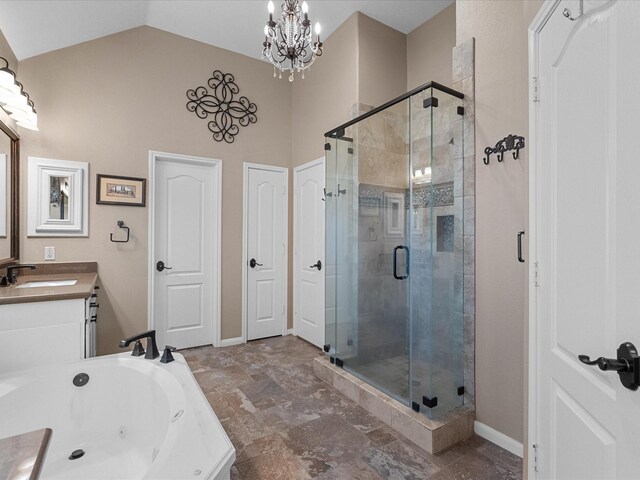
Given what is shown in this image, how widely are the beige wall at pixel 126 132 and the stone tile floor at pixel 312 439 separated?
1.08 m

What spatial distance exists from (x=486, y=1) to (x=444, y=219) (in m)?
1.39

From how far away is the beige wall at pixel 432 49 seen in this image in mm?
3143

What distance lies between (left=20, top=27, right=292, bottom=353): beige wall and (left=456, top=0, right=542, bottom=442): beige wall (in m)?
2.69

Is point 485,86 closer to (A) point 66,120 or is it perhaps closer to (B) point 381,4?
(B) point 381,4

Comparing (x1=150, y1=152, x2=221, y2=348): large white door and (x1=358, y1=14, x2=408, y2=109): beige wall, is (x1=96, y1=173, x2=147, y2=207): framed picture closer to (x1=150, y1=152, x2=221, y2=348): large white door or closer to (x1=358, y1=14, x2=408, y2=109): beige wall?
(x1=150, y1=152, x2=221, y2=348): large white door

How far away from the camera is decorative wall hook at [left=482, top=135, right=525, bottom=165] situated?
6.23 feet

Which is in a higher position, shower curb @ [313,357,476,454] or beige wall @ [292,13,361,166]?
beige wall @ [292,13,361,166]

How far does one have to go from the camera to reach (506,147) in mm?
1968

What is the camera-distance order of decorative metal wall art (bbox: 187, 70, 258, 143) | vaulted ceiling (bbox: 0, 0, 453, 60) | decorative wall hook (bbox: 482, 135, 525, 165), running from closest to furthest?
decorative wall hook (bbox: 482, 135, 525, 165), vaulted ceiling (bbox: 0, 0, 453, 60), decorative metal wall art (bbox: 187, 70, 258, 143)

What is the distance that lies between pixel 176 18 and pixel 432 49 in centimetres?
259

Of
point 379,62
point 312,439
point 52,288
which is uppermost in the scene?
point 379,62
